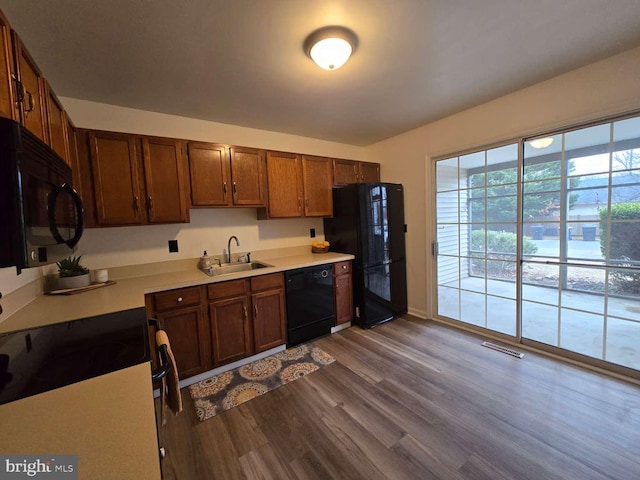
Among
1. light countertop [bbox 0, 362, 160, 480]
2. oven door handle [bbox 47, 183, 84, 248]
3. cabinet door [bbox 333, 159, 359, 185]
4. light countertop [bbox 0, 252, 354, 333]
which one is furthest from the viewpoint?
cabinet door [bbox 333, 159, 359, 185]

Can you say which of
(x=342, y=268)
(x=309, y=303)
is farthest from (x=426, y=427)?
(x=342, y=268)

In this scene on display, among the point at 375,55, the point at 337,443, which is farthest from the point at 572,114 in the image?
the point at 337,443

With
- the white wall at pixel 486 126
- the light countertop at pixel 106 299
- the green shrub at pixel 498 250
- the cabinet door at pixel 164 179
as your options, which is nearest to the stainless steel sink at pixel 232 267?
the light countertop at pixel 106 299

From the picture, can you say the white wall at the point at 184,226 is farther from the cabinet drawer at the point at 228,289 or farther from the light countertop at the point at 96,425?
the light countertop at the point at 96,425

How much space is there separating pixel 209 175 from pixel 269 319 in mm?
1502

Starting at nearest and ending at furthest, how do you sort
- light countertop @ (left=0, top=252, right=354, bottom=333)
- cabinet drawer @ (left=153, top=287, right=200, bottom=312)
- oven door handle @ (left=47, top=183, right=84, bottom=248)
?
oven door handle @ (left=47, top=183, right=84, bottom=248)
light countertop @ (left=0, top=252, right=354, bottom=333)
cabinet drawer @ (left=153, top=287, right=200, bottom=312)

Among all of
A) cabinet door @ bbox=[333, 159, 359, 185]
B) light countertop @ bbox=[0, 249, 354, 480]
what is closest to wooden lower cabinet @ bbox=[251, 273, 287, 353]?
cabinet door @ bbox=[333, 159, 359, 185]

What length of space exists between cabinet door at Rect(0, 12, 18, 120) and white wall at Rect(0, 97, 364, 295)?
978 mm

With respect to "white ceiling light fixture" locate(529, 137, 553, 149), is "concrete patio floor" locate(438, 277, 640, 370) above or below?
below

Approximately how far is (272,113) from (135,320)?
2.18 metres

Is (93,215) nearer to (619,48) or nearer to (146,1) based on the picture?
(146,1)

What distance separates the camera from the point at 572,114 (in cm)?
210

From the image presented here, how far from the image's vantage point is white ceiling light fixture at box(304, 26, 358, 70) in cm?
153

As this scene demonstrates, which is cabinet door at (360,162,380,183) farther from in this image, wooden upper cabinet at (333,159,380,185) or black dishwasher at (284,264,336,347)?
black dishwasher at (284,264,336,347)
